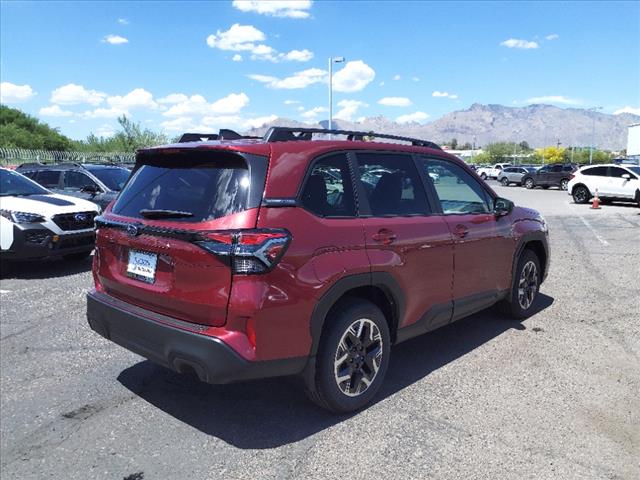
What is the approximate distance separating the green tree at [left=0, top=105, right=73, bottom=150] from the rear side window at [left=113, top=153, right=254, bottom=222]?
59.6 meters

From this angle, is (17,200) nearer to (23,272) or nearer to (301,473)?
(23,272)

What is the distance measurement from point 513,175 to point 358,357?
141 feet

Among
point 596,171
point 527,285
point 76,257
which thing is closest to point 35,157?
point 76,257

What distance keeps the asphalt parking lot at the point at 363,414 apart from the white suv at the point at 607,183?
1819 centimetres

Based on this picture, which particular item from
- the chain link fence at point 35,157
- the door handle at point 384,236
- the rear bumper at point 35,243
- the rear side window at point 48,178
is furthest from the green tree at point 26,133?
the door handle at point 384,236

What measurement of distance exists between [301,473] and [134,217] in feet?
6.27

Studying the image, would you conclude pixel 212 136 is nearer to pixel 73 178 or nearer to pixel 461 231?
pixel 461 231

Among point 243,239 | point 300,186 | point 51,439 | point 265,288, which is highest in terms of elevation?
point 300,186

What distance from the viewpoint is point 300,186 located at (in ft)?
10.5

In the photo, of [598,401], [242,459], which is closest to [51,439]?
[242,459]

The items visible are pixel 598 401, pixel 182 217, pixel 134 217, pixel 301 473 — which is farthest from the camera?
pixel 598 401

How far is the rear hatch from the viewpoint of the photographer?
2980 millimetres

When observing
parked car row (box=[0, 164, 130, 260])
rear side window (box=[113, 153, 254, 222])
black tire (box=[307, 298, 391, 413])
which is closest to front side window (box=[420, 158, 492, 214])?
black tire (box=[307, 298, 391, 413])

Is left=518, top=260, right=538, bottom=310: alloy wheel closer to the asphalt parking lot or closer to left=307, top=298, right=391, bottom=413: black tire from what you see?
the asphalt parking lot
